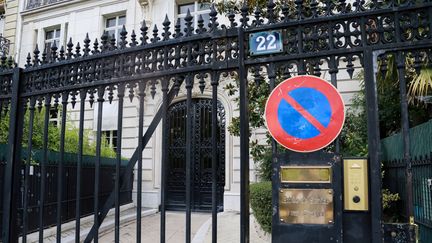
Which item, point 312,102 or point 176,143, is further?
point 176,143

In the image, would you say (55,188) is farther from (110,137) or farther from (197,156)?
(110,137)

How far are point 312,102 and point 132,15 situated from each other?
1344cm

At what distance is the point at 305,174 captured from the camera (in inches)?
122

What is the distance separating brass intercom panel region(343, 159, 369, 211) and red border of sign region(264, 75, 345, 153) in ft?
0.95

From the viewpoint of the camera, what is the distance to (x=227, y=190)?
1245 centimetres

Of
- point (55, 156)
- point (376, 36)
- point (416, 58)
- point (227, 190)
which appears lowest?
point (227, 190)

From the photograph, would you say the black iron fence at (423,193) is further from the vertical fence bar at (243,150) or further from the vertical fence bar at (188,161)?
the vertical fence bar at (188,161)

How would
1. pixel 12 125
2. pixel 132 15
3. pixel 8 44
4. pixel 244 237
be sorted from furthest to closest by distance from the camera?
pixel 8 44 → pixel 132 15 → pixel 12 125 → pixel 244 237

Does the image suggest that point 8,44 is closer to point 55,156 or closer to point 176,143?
point 176,143

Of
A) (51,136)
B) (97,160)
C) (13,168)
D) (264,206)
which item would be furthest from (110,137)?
(97,160)

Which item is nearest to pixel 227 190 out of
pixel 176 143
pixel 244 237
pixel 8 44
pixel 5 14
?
pixel 176 143

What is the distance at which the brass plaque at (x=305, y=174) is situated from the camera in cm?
306

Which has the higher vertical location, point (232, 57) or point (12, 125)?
Answer: point (232, 57)

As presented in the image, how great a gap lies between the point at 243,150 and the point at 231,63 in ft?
2.62
